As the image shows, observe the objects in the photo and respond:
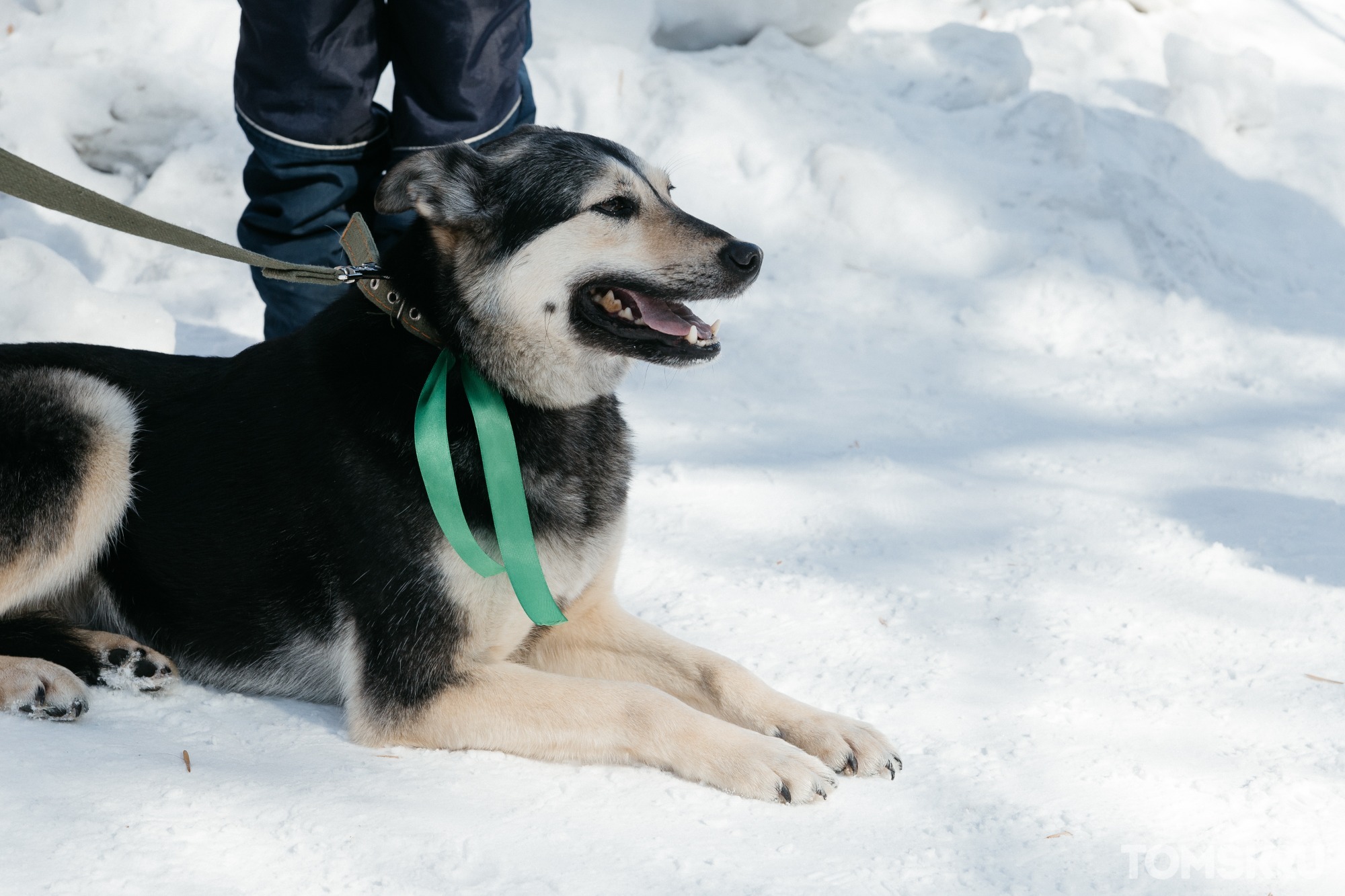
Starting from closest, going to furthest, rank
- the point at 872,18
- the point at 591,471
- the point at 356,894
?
the point at 356,894
the point at 591,471
the point at 872,18

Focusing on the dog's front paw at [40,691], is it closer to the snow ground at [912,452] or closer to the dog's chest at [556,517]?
the snow ground at [912,452]

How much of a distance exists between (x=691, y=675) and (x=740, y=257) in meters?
0.93

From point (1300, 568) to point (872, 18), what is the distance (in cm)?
485

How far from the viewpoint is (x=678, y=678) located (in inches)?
100.0

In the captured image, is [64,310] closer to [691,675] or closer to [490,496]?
[490,496]

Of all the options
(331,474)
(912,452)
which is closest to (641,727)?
(331,474)

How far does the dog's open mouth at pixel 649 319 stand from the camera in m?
2.40

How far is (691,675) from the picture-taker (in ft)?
8.27

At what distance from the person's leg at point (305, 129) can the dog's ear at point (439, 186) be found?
1.35m

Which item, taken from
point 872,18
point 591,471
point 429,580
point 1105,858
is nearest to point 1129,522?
point 1105,858

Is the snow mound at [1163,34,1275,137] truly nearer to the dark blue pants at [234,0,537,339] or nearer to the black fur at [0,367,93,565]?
the dark blue pants at [234,0,537,339]

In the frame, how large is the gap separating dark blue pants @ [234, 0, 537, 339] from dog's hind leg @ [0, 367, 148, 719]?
1286 mm

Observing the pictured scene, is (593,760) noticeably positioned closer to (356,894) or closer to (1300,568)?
(356,894)

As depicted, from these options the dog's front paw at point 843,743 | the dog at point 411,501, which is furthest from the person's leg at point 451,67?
the dog's front paw at point 843,743
